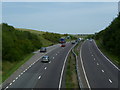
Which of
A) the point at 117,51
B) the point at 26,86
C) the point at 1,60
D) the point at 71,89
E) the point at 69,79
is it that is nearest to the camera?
the point at 71,89

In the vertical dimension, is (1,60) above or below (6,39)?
below

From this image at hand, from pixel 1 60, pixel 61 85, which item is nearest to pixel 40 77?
pixel 61 85

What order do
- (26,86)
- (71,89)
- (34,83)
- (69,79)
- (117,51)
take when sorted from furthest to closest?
1. (117,51)
2. (69,79)
3. (34,83)
4. (26,86)
5. (71,89)

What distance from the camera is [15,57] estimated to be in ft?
158

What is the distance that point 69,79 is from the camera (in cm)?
2969

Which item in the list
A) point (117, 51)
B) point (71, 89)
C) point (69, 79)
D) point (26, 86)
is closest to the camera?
point (71, 89)

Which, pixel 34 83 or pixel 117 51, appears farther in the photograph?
pixel 117 51

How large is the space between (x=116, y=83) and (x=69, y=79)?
529 cm

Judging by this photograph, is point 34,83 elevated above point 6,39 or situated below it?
below

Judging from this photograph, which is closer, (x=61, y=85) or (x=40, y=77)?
(x=61, y=85)

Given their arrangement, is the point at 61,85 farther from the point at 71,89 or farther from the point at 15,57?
the point at 15,57

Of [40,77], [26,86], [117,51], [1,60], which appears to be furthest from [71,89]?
[117,51]

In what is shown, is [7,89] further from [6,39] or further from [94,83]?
[6,39]

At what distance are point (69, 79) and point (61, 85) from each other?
12.2 ft
